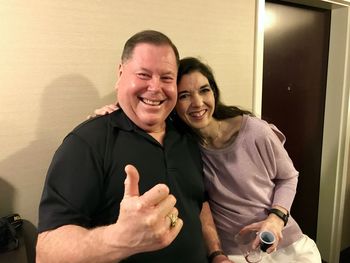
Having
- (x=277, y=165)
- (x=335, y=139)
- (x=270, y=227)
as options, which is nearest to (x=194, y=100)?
(x=277, y=165)

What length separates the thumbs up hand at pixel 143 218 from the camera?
59 centimetres

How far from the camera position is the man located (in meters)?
0.62

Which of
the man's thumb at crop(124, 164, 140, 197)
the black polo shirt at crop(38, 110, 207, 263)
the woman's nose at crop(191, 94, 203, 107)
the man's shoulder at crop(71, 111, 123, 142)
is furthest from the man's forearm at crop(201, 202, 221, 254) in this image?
the man's thumb at crop(124, 164, 140, 197)

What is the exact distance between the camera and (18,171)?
1.07m

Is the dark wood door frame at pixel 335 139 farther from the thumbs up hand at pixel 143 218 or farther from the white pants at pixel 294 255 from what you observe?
the thumbs up hand at pixel 143 218

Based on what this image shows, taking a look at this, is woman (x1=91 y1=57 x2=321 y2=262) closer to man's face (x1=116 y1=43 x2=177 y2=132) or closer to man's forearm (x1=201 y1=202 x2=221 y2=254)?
man's forearm (x1=201 y1=202 x2=221 y2=254)

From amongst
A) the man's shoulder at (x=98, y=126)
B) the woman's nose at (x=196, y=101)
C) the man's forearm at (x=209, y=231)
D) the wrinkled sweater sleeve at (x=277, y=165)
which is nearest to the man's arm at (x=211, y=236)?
the man's forearm at (x=209, y=231)

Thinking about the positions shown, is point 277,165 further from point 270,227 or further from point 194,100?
point 194,100

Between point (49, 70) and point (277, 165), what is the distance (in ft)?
3.20

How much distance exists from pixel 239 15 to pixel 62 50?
36.4 inches

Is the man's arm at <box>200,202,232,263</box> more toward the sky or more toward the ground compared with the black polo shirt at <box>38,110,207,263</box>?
more toward the ground

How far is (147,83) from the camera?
0.96 metres

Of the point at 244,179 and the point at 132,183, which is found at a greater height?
the point at 132,183

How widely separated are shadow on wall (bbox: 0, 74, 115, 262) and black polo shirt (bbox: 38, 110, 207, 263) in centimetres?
24
